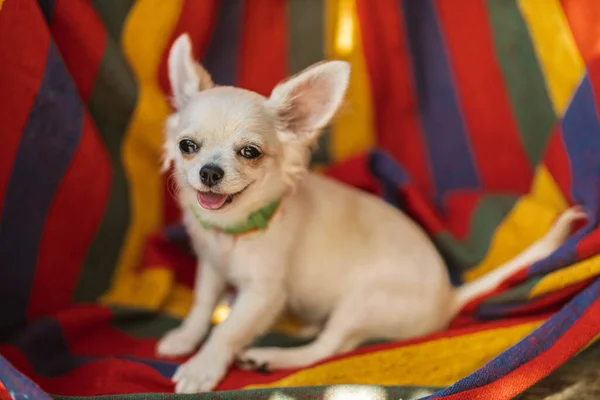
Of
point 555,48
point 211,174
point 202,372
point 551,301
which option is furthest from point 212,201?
point 555,48

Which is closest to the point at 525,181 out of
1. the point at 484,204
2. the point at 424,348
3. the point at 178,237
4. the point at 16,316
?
the point at 484,204

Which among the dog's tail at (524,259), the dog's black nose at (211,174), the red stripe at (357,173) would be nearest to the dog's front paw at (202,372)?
the dog's black nose at (211,174)

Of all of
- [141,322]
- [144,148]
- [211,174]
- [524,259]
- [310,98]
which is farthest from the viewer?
[144,148]

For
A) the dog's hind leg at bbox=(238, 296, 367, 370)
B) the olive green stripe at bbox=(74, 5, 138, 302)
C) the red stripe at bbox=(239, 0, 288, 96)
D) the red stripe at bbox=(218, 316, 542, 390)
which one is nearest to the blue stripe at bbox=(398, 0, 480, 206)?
the red stripe at bbox=(239, 0, 288, 96)

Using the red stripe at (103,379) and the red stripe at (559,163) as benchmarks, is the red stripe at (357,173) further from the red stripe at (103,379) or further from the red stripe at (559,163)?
the red stripe at (103,379)

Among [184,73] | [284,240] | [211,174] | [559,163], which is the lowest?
[284,240]

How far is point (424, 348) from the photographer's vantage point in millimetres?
1724

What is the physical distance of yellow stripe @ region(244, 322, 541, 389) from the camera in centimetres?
167

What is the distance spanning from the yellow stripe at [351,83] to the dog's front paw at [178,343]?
2.86 ft

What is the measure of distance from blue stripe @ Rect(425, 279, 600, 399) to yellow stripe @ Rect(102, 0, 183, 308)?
1.09 meters

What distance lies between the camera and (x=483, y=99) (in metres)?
2.22

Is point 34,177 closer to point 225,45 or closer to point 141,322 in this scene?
point 141,322

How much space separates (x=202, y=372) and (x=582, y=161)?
1.31m

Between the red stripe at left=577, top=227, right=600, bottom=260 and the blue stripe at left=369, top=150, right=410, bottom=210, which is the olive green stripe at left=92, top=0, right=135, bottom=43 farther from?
the red stripe at left=577, top=227, right=600, bottom=260
